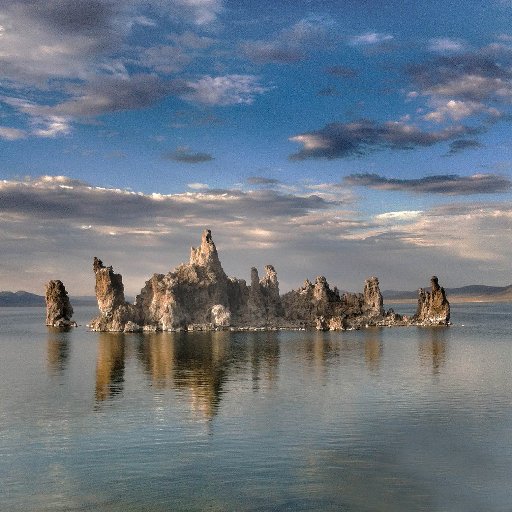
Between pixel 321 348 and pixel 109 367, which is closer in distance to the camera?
pixel 109 367

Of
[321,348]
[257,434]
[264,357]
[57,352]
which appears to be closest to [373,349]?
[321,348]

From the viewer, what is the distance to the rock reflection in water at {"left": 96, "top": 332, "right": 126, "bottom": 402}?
86.5 metres

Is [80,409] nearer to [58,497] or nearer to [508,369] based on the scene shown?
[58,497]

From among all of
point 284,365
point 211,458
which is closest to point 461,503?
point 211,458

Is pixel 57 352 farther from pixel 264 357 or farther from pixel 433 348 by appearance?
pixel 433 348

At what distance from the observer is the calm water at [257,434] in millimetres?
41844

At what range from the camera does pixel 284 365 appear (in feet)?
366

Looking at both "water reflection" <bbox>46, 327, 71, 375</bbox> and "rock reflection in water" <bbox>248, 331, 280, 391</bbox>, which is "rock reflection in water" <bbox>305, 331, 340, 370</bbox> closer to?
"rock reflection in water" <bbox>248, 331, 280, 391</bbox>

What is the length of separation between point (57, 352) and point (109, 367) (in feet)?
113

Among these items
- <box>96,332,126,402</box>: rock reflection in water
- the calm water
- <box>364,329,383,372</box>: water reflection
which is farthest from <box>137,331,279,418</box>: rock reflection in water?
<box>364,329,383,372</box>: water reflection

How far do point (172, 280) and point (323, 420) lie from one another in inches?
5389

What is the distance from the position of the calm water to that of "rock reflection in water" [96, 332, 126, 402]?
70 centimetres

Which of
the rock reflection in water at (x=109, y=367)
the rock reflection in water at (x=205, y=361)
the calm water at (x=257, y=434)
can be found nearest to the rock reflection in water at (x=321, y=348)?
the calm water at (x=257, y=434)

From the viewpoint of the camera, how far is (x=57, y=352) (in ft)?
461
